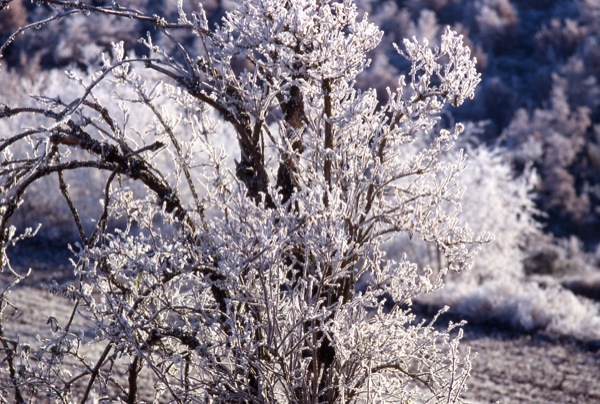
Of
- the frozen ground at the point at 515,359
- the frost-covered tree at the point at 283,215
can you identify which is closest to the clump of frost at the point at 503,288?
the frozen ground at the point at 515,359

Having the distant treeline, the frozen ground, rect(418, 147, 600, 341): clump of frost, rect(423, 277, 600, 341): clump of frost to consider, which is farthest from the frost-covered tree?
the distant treeline

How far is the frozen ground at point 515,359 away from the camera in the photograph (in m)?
9.54

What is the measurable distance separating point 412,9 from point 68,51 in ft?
53.9

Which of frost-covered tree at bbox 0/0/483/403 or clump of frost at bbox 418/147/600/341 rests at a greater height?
clump of frost at bbox 418/147/600/341

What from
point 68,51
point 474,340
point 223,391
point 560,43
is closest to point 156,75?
point 68,51

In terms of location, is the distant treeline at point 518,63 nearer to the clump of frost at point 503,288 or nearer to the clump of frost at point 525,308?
the clump of frost at point 503,288

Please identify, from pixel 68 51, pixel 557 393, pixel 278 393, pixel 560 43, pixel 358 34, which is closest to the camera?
pixel 358 34

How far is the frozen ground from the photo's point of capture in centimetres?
954

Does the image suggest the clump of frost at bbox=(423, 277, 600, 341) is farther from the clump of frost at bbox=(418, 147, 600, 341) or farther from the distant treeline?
the distant treeline

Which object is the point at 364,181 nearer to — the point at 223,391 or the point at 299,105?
the point at 299,105

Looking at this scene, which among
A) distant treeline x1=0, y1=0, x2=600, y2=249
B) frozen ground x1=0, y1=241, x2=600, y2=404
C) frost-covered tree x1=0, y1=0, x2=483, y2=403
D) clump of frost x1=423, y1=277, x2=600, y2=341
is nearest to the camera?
frost-covered tree x1=0, y1=0, x2=483, y2=403

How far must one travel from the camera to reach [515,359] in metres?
11.5

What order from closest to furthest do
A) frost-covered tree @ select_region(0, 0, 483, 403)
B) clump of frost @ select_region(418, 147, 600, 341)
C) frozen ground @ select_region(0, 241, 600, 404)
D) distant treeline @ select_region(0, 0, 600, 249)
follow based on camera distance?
frost-covered tree @ select_region(0, 0, 483, 403), frozen ground @ select_region(0, 241, 600, 404), clump of frost @ select_region(418, 147, 600, 341), distant treeline @ select_region(0, 0, 600, 249)

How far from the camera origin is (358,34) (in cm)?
324
